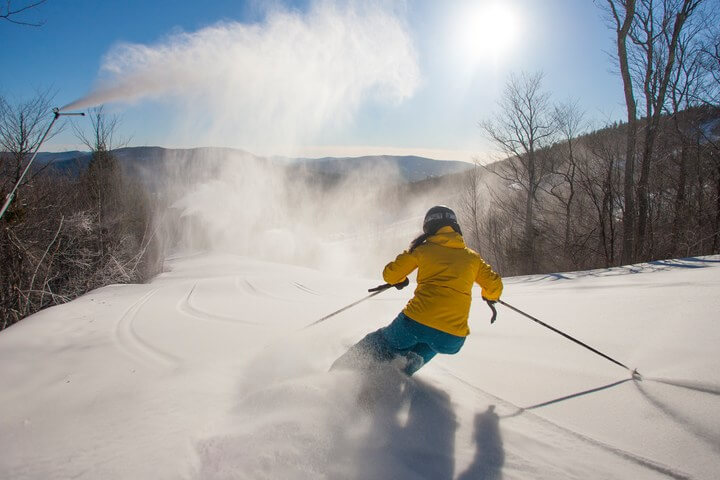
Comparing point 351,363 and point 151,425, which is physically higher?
point 351,363

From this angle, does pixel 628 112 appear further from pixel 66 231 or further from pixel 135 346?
pixel 66 231

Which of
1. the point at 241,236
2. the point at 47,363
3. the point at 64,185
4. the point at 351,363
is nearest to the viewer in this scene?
the point at 351,363

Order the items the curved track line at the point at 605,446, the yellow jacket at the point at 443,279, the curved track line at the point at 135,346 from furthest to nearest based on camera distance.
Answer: the curved track line at the point at 135,346 → the yellow jacket at the point at 443,279 → the curved track line at the point at 605,446

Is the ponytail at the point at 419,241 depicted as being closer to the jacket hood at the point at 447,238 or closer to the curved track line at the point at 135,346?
the jacket hood at the point at 447,238

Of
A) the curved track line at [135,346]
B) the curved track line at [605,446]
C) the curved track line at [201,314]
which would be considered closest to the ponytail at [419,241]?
the curved track line at [605,446]

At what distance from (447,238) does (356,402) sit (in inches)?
51.3

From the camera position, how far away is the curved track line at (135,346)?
3.34m

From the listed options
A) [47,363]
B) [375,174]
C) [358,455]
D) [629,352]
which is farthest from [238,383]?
[375,174]

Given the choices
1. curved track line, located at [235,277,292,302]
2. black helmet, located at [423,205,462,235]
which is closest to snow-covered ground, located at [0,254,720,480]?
black helmet, located at [423,205,462,235]

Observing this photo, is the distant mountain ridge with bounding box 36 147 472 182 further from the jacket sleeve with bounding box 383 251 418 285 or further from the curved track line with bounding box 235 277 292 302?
the jacket sleeve with bounding box 383 251 418 285

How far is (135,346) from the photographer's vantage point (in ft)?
12.1

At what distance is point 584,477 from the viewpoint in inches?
65.4

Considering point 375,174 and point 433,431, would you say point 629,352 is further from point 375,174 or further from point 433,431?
point 375,174

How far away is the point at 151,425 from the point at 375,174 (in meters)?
49.8
